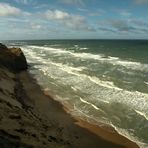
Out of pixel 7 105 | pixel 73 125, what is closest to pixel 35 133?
pixel 7 105

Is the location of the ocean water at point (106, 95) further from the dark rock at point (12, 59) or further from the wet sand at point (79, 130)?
the dark rock at point (12, 59)

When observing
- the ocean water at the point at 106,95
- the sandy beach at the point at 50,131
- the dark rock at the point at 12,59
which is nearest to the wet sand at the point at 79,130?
the sandy beach at the point at 50,131

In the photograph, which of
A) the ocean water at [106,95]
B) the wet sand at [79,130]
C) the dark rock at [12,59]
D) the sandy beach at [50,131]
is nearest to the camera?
the sandy beach at [50,131]

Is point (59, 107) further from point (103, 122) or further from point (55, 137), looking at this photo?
point (55, 137)

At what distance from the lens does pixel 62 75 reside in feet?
104

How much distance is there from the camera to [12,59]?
32469 millimetres

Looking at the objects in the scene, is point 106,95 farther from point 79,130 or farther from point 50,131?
point 50,131

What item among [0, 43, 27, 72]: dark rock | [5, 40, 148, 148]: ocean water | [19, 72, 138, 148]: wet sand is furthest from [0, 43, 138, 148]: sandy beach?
[0, 43, 27, 72]: dark rock

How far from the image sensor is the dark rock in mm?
31297

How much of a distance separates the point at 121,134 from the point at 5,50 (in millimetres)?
22448

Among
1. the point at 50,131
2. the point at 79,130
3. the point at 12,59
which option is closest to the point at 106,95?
the point at 79,130

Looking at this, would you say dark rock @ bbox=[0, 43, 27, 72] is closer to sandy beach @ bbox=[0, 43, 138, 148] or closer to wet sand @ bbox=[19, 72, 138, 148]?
wet sand @ bbox=[19, 72, 138, 148]

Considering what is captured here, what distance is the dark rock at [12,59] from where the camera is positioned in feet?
103

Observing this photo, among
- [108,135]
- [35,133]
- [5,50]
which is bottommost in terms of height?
[108,135]
